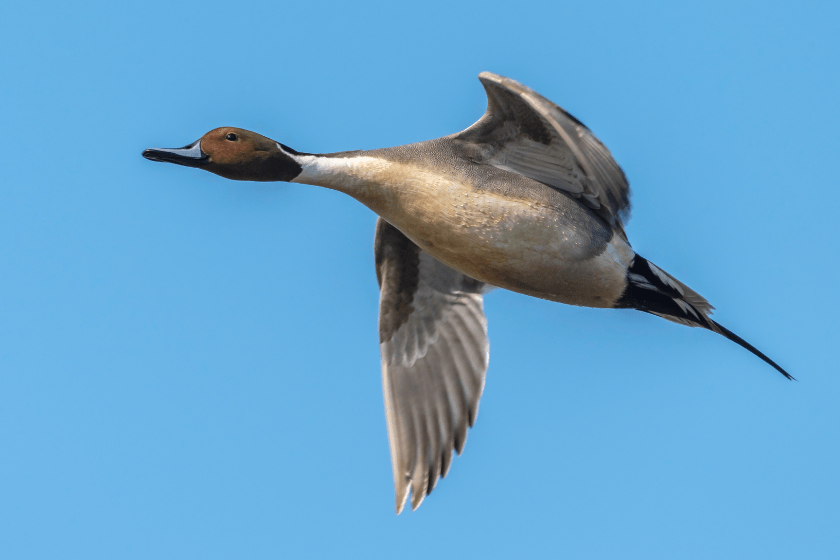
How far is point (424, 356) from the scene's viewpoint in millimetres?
6430

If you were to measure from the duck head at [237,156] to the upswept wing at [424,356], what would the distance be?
3.54 ft

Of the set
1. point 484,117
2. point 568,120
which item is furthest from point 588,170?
point 484,117

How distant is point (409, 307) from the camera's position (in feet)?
21.3

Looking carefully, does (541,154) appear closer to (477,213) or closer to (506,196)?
(506,196)

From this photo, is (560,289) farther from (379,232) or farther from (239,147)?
(239,147)

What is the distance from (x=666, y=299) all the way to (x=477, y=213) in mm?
1305

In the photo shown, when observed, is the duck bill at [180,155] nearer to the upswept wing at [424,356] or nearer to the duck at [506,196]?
the duck at [506,196]

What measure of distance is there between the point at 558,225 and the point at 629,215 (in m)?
0.38

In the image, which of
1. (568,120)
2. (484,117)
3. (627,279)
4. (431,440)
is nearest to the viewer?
(568,120)

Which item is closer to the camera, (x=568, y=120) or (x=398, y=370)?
(x=568, y=120)

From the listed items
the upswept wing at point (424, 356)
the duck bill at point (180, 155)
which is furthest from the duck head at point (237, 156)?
the upswept wing at point (424, 356)

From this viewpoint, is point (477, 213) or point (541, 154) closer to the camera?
point (477, 213)

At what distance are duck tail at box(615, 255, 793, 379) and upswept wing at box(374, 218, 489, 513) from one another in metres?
1.14

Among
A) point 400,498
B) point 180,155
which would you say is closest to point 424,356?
point 400,498
